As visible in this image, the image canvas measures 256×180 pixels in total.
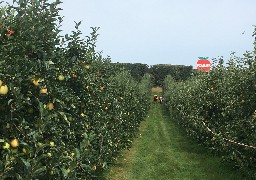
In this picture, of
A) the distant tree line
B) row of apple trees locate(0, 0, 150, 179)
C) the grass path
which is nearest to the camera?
row of apple trees locate(0, 0, 150, 179)

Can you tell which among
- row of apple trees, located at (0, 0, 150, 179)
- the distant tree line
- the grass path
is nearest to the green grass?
the grass path

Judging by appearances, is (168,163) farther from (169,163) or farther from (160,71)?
(160,71)

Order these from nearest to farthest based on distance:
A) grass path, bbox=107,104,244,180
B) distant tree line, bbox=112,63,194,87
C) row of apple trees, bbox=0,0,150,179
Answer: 1. row of apple trees, bbox=0,0,150,179
2. grass path, bbox=107,104,244,180
3. distant tree line, bbox=112,63,194,87

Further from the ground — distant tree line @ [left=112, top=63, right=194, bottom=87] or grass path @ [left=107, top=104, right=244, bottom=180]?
distant tree line @ [left=112, top=63, right=194, bottom=87]

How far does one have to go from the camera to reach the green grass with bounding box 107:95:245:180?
9.77 meters

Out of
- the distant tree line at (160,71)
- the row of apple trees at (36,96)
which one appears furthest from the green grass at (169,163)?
the distant tree line at (160,71)

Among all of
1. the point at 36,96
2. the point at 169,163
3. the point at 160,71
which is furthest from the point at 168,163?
the point at 160,71

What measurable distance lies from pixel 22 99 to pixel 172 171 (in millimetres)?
7298

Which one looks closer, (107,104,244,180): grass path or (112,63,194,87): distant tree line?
(107,104,244,180): grass path

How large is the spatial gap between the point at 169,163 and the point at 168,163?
32mm

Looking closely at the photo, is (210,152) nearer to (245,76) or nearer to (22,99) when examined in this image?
(245,76)

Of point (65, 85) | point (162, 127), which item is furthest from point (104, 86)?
point (162, 127)

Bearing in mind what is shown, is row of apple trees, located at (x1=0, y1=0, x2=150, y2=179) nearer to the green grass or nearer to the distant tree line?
the green grass

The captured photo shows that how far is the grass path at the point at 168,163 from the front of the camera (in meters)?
9.77
